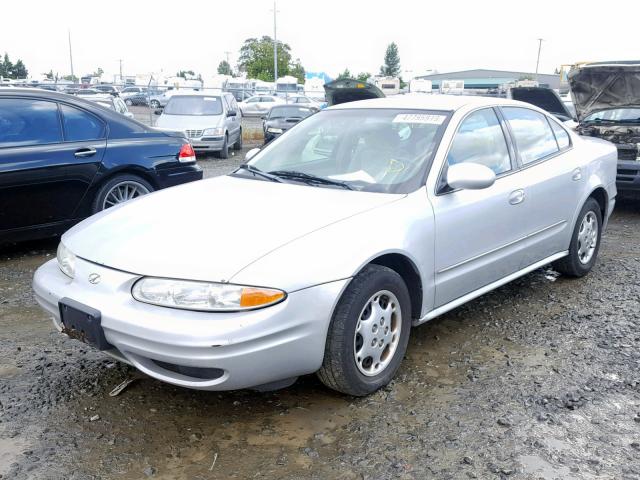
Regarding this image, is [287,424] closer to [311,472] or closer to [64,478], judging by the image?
[311,472]

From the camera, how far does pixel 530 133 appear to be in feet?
15.1

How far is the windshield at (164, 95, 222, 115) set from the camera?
48.9ft

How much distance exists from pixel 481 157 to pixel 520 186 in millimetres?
370

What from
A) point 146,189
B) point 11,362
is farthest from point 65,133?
point 11,362

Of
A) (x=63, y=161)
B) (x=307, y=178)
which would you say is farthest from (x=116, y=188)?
(x=307, y=178)

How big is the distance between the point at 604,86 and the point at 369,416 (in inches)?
294

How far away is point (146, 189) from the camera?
6.20 m

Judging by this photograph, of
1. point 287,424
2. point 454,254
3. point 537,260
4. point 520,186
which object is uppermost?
point 520,186

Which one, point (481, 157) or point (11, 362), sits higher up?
point (481, 157)

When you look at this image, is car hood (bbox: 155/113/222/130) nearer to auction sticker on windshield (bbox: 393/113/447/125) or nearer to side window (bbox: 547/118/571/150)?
side window (bbox: 547/118/571/150)

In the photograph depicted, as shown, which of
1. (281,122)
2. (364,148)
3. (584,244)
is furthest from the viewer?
(281,122)

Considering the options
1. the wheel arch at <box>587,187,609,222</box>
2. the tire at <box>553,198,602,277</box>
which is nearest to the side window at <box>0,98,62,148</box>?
the tire at <box>553,198,602,277</box>

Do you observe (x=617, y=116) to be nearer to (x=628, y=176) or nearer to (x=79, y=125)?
(x=628, y=176)

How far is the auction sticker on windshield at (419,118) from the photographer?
390 cm
